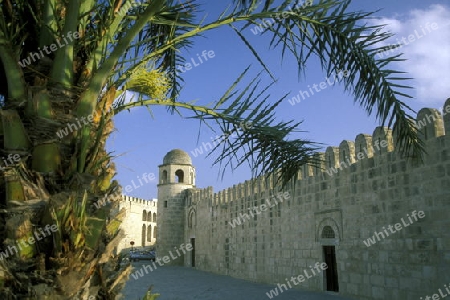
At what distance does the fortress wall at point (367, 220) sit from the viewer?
681 cm

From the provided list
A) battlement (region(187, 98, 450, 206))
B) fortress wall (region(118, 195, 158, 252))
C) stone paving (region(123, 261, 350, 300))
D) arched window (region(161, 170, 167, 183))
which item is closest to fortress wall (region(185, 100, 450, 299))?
battlement (region(187, 98, 450, 206))

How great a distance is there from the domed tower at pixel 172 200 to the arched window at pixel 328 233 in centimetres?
1371

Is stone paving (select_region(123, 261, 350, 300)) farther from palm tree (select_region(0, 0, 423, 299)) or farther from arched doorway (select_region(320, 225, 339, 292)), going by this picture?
palm tree (select_region(0, 0, 423, 299))

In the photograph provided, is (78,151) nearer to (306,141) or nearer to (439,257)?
(306,141)

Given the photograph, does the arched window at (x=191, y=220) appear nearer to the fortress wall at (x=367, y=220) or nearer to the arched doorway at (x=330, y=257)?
the fortress wall at (x=367, y=220)

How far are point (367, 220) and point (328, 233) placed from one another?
1.61 m

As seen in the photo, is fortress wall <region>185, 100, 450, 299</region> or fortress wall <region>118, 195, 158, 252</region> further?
fortress wall <region>118, 195, 158, 252</region>

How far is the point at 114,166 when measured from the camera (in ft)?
7.52

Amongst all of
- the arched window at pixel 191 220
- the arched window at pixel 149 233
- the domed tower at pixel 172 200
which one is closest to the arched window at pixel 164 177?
the domed tower at pixel 172 200

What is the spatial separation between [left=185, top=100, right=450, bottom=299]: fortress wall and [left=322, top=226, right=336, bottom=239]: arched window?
0.07 metres

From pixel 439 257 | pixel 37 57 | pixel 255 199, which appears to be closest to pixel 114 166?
pixel 37 57

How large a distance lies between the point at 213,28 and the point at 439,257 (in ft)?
19.7

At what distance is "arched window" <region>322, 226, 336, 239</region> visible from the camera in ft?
31.9

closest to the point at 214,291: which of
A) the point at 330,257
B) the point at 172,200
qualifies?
the point at 330,257
